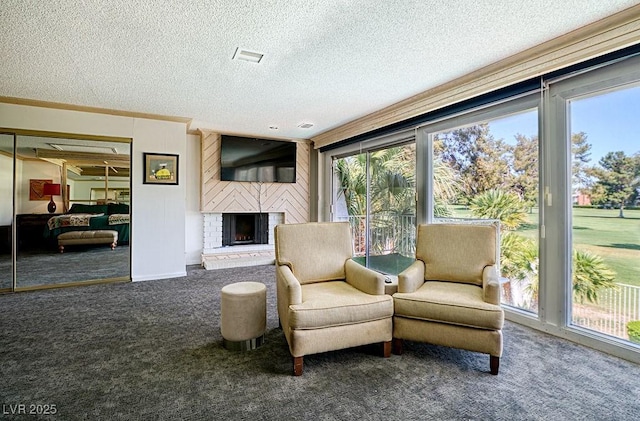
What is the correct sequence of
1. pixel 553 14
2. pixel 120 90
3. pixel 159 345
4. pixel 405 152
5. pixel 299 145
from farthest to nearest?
pixel 299 145, pixel 405 152, pixel 120 90, pixel 159 345, pixel 553 14

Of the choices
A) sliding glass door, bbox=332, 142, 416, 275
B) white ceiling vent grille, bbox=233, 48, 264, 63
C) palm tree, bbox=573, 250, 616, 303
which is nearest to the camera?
palm tree, bbox=573, 250, 616, 303

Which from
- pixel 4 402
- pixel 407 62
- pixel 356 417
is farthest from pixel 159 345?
pixel 407 62

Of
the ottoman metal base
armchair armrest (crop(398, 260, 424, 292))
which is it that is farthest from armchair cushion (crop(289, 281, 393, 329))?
the ottoman metal base

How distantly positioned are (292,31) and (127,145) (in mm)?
3408

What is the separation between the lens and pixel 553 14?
199cm

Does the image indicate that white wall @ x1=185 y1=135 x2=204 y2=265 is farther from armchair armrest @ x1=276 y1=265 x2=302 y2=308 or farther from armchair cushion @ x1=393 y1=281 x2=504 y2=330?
armchair cushion @ x1=393 y1=281 x2=504 y2=330

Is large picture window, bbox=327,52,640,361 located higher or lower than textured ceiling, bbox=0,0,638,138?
lower

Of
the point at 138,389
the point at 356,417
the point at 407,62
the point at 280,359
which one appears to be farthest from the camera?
the point at 407,62

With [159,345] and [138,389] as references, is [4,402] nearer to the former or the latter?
[138,389]

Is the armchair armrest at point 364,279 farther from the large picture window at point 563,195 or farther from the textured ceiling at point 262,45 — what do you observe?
the textured ceiling at point 262,45

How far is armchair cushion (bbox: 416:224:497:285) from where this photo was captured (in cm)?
258

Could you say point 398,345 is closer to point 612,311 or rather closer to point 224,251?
point 612,311

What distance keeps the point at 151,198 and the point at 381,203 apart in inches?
139

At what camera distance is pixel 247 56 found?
2.61 m
